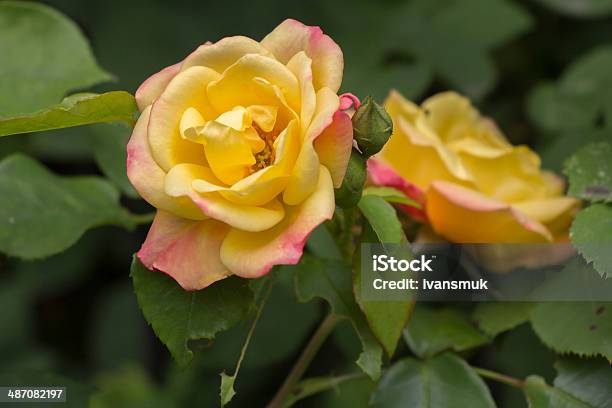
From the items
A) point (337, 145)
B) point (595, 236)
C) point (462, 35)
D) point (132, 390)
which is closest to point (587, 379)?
point (595, 236)

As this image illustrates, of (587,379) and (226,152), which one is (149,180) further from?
(587,379)

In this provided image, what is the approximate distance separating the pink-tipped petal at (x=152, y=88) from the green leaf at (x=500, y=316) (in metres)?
0.50

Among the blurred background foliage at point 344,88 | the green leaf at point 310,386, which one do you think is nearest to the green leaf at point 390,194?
the green leaf at point 310,386

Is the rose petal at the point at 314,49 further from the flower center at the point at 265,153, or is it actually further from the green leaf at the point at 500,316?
the green leaf at the point at 500,316

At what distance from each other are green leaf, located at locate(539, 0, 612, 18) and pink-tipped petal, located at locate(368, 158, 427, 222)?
0.64 meters

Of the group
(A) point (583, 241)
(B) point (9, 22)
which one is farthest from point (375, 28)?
(A) point (583, 241)

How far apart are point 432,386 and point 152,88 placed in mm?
476

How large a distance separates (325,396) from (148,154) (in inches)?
31.3

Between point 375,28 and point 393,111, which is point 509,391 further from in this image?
point 375,28

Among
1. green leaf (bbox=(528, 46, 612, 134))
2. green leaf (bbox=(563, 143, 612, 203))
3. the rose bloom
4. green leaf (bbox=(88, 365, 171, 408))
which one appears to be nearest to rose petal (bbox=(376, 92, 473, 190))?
green leaf (bbox=(563, 143, 612, 203))

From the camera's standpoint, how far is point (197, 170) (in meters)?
0.82

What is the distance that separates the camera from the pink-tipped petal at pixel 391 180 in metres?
1.00

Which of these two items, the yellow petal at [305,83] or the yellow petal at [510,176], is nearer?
the yellow petal at [305,83]

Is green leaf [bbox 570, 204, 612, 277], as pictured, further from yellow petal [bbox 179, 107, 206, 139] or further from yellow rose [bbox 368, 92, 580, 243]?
yellow petal [bbox 179, 107, 206, 139]
